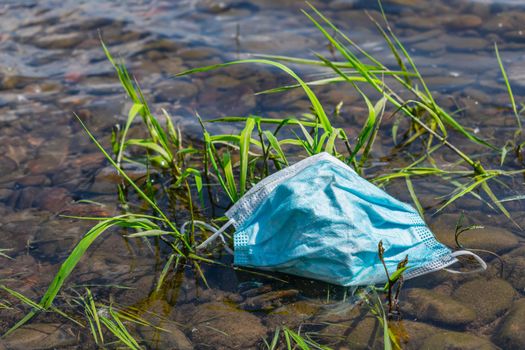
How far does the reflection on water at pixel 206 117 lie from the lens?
244cm

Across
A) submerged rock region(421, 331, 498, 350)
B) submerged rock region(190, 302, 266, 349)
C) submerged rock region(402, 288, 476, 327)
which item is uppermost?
submerged rock region(402, 288, 476, 327)

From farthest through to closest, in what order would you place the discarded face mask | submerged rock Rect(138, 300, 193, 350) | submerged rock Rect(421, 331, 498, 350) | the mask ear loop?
the mask ear loop, the discarded face mask, submerged rock Rect(138, 300, 193, 350), submerged rock Rect(421, 331, 498, 350)

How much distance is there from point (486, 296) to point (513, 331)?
0.21 meters

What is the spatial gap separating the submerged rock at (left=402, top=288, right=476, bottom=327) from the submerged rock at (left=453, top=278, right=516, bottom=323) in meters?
0.03

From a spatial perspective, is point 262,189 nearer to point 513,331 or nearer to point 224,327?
point 224,327

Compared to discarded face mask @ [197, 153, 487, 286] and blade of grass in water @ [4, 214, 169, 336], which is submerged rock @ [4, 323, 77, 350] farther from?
discarded face mask @ [197, 153, 487, 286]

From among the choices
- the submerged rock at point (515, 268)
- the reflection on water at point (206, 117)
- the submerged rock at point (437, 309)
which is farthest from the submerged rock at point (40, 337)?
the submerged rock at point (515, 268)

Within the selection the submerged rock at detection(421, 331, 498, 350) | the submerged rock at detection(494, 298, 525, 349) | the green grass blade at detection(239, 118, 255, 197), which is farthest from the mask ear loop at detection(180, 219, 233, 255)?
the submerged rock at detection(494, 298, 525, 349)

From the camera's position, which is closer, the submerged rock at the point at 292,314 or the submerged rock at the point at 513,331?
the submerged rock at the point at 513,331

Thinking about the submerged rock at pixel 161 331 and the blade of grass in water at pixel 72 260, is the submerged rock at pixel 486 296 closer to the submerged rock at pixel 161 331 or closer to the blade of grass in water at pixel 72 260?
the submerged rock at pixel 161 331

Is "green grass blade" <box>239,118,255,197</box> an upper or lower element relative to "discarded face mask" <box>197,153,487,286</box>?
upper

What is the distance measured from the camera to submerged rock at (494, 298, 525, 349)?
2.26 meters

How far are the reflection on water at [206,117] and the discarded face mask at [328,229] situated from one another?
87mm

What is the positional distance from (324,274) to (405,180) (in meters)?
0.91
